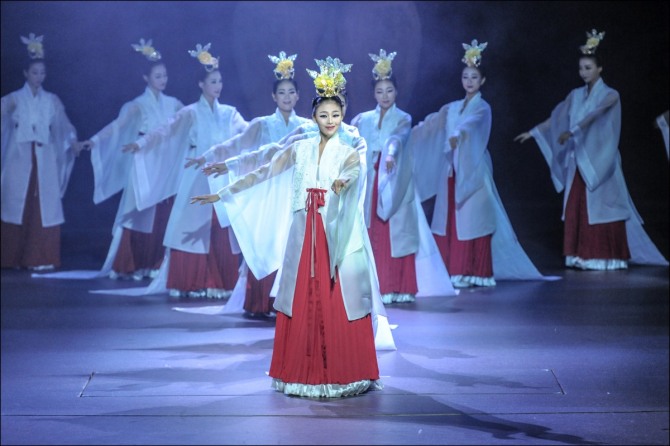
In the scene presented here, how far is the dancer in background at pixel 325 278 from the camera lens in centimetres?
474

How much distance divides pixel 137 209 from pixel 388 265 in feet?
6.71

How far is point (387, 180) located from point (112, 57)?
461 centimetres

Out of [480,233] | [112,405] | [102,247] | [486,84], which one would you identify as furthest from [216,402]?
[486,84]

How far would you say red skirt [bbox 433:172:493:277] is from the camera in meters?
8.20

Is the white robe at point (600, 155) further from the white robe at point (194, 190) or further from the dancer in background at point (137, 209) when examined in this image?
the dancer in background at point (137, 209)

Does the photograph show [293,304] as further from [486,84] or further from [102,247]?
[486,84]

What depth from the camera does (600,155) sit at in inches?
354

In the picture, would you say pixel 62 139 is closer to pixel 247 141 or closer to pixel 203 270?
pixel 203 270

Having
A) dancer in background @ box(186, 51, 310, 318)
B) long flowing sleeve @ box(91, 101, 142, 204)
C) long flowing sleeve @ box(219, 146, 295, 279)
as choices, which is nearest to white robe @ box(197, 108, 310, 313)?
dancer in background @ box(186, 51, 310, 318)

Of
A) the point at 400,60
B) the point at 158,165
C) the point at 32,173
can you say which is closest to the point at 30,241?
the point at 32,173

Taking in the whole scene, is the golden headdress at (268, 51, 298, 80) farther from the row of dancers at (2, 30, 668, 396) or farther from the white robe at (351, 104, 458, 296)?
the white robe at (351, 104, 458, 296)

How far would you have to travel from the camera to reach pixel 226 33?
1067cm

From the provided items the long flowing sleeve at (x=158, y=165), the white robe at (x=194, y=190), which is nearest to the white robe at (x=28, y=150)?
the long flowing sleeve at (x=158, y=165)

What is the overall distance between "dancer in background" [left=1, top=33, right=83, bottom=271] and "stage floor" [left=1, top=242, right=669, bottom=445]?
5.42 feet
